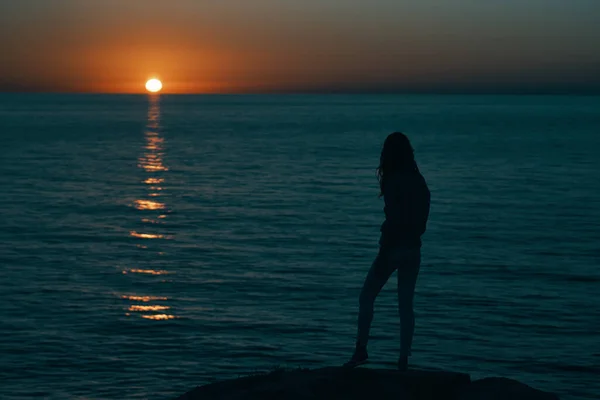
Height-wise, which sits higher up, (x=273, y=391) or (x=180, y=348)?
(x=273, y=391)

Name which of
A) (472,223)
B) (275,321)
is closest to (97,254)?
(275,321)

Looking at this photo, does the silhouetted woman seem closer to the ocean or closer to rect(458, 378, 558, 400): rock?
rect(458, 378, 558, 400): rock

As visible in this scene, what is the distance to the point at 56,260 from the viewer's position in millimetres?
26250

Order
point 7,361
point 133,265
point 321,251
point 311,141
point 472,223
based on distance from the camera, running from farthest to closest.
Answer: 1. point 311,141
2. point 472,223
3. point 321,251
4. point 133,265
5. point 7,361

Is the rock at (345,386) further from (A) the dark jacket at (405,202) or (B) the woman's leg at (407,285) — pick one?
(A) the dark jacket at (405,202)

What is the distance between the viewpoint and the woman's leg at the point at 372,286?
376 inches

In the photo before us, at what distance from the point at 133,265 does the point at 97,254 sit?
7.05 feet

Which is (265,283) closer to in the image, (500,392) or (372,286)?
(372,286)

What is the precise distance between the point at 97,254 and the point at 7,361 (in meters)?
11.0

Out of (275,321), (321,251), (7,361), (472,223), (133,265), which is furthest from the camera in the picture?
(472,223)

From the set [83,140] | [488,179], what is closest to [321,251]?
[488,179]

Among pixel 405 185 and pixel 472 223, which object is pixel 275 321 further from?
pixel 472 223

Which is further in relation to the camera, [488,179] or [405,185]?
[488,179]

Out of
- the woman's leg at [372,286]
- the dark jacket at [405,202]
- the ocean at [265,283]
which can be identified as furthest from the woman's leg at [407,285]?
the ocean at [265,283]
